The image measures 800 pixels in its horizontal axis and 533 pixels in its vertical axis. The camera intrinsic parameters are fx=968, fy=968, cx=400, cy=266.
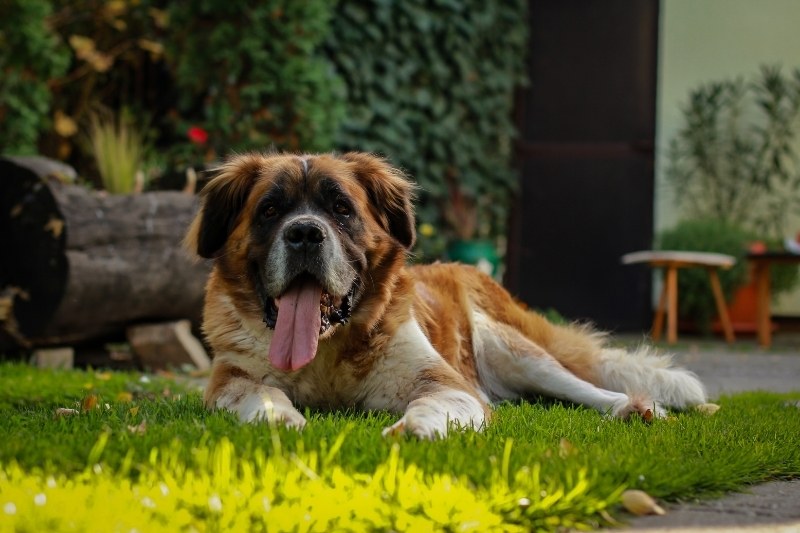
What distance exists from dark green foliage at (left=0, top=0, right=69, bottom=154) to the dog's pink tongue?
4.51 m

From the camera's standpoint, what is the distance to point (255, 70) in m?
7.94

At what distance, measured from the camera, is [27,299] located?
6.15 metres

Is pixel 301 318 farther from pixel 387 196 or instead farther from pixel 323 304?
pixel 387 196

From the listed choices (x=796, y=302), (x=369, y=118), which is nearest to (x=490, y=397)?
(x=369, y=118)

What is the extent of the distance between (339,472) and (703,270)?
9.00 m

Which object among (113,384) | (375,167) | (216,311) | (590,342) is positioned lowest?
(113,384)

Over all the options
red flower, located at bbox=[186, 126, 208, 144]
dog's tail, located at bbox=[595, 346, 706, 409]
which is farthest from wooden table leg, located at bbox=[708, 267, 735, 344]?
dog's tail, located at bbox=[595, 346, 706, 409]

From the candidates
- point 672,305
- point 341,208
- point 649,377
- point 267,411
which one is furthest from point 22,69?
point 672,305

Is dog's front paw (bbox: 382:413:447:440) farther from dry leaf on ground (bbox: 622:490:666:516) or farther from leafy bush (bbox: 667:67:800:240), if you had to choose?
leafy bush (bbox: 667:67:800:240)

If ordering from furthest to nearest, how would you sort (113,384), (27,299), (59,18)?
(59,18), (27,299), (113,384)

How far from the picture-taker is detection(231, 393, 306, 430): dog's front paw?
3.18 m

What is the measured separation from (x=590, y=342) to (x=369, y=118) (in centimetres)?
472

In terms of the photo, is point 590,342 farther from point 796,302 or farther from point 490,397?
point 796,302

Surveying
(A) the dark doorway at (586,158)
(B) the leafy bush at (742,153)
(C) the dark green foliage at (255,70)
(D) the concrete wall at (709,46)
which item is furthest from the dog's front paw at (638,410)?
(D) the concrete wall at (709,46)
